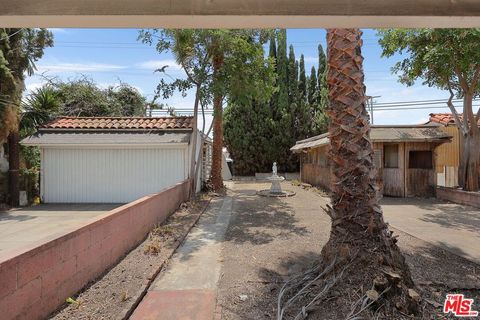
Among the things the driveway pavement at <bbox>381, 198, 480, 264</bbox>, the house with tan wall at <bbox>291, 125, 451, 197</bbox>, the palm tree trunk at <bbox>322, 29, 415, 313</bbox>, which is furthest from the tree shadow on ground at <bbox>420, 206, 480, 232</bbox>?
the palm tree trunk at <bbox>322, 29, 415, 313</bbox>

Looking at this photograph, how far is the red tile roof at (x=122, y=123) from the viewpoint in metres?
14.2

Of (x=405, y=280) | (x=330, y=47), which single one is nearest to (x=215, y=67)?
(x=330, y=47)

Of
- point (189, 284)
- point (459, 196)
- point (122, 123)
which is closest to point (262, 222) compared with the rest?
point (189, 284)

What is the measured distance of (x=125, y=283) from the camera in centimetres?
494

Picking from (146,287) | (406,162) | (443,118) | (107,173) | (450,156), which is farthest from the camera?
(443,118)

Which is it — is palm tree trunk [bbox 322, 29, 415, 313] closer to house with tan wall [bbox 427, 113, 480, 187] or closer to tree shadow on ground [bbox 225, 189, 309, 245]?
tree shadow on ground [bbox 225, 189, 309, 245]

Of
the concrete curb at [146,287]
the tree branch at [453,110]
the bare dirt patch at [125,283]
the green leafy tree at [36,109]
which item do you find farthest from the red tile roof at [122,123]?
the tree branch at [453,110]

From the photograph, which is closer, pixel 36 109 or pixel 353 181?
pixel 353 181

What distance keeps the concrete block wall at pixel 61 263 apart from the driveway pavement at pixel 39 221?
133cm

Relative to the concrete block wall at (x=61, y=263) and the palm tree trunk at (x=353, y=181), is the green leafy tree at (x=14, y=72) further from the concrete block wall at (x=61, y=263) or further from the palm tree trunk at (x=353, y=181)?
the palm tree trunk at (x=353, y=181)

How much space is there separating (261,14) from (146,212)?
5.95 metres

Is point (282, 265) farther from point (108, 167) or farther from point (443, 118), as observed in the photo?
point (443, 118)

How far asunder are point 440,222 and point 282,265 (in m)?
6.34

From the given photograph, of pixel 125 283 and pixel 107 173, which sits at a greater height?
pixel 107 173
